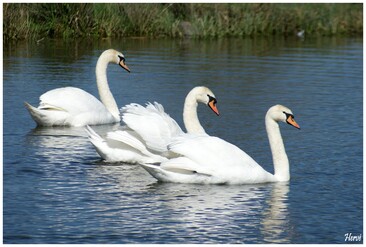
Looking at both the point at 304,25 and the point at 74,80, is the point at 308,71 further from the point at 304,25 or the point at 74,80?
the point at 304,25

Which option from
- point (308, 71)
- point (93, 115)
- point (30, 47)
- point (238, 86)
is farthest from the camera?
point (30, 47)

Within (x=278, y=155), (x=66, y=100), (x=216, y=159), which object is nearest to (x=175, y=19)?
(x=66, y=100)

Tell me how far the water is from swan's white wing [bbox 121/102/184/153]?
0.38m

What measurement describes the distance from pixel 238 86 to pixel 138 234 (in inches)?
399

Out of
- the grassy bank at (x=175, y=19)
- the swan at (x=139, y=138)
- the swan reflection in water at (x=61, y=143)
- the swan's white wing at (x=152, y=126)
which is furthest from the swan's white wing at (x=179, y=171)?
the grassy bank at (x=175, y=19)

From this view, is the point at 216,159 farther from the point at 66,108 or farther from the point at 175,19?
the point at 175,19

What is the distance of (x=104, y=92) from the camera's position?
15.4 m

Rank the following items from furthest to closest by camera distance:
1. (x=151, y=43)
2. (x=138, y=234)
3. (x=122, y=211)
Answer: (x=151, y=43), (x=122, y=211), (x=138, y=234)

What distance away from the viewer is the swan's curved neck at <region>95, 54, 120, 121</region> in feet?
50.1

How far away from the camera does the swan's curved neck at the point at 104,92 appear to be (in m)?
15.3

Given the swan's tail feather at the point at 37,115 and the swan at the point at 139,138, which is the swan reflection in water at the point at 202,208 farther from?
the swan's tail feather at the point at 37,115

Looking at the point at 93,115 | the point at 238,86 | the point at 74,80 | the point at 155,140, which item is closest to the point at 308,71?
the point at 238,86

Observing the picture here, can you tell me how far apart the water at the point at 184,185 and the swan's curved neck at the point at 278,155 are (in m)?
0.19

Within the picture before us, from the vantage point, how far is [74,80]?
1859cm
